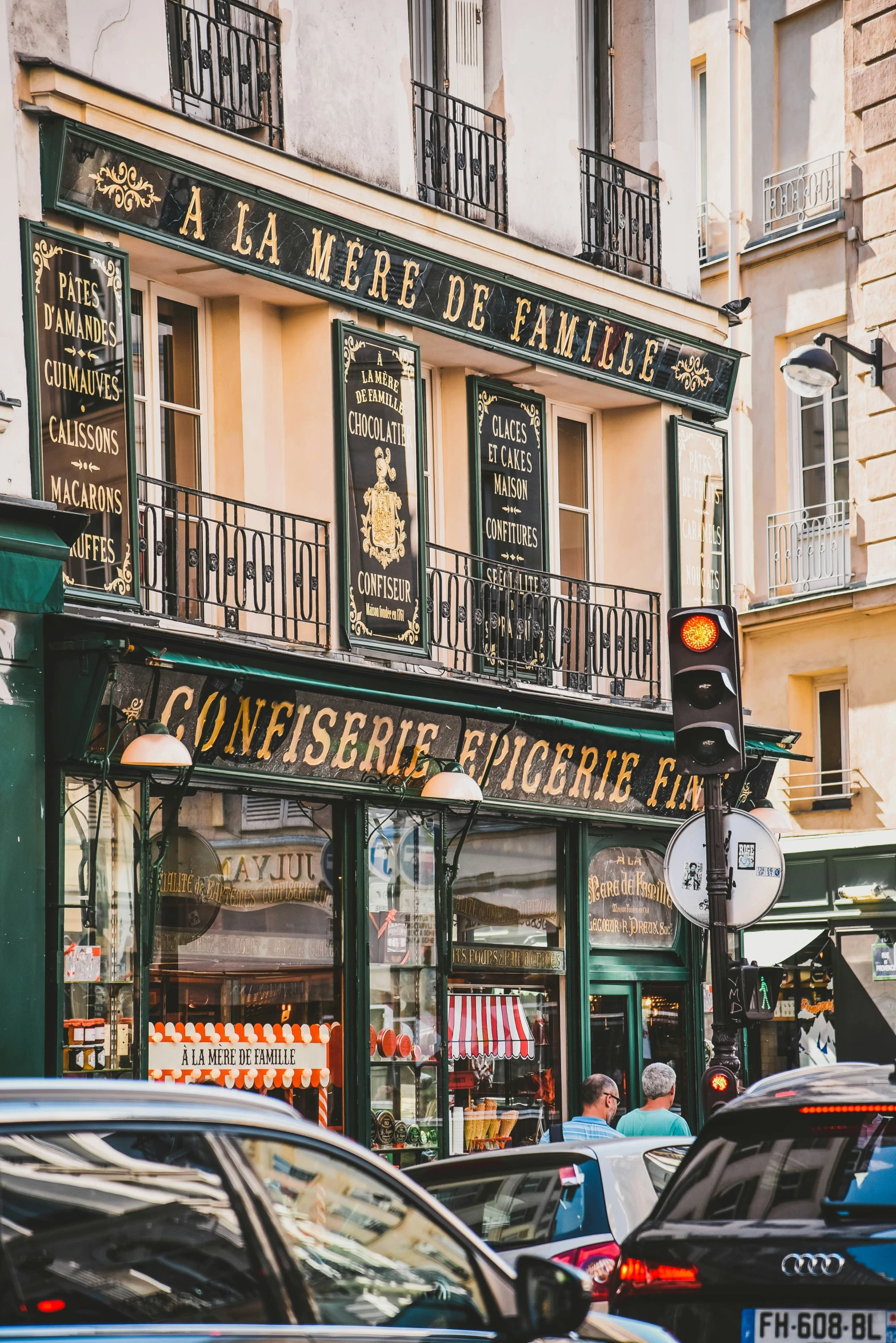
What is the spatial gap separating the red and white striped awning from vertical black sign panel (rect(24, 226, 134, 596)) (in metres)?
4.67

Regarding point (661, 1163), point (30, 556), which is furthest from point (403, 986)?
point (661, 1163)

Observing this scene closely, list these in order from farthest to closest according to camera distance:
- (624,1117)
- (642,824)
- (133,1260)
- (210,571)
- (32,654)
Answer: (642,824) < (210,571) < (32,654) < (624,1117) < (133,1260)

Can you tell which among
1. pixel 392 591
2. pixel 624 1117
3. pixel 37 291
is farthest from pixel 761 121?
pixel 624 1117

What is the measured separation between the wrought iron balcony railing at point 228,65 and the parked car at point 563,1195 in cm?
797

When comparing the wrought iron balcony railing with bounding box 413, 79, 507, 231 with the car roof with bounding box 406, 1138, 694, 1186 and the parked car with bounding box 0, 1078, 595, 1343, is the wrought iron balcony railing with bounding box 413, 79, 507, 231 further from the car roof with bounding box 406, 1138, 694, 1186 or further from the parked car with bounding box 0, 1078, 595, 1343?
the parked car with bounding box 0, 1078, 595, 1343

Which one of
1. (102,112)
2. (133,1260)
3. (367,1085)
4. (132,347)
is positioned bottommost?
(367,1085)

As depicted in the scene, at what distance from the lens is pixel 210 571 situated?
13961 mm

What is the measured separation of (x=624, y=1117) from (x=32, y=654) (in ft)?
14.6

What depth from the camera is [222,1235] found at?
14.0 feet

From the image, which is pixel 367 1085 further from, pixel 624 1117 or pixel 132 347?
pixel 132 347

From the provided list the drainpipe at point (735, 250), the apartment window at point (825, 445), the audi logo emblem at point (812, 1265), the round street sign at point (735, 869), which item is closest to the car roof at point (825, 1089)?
the audi logo emblem at point (812, 1265)

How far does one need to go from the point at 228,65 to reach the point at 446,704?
483 centimetres

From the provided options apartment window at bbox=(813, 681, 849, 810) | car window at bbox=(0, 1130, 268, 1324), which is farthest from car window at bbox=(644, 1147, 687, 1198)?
apartment window at bbox=(813, 681, 849, 810)

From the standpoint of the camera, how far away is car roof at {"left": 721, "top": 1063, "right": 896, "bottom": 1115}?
261 inches
